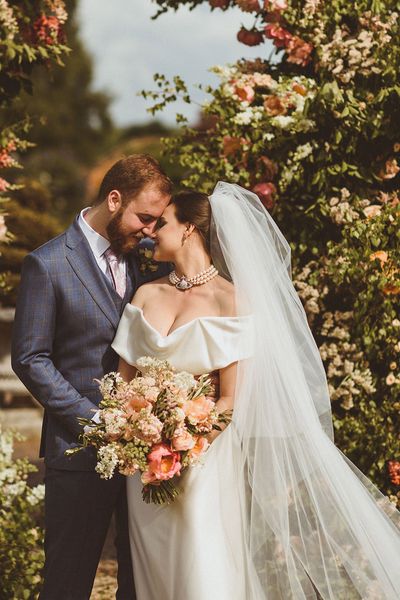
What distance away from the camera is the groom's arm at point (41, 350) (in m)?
3.51

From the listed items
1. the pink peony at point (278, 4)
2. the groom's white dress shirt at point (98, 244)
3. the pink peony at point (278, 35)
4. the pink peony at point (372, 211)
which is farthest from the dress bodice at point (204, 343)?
the pink peony at point (278, 4)

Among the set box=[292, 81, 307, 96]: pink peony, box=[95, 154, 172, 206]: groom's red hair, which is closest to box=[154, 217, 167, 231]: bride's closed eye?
box=[95, 154, 172, 206]: groom's red hair

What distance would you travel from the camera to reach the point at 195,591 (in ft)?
10.9

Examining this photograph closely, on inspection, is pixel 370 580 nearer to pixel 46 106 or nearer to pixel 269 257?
pixel 269 257

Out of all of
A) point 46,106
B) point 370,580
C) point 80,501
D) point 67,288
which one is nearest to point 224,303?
point 67,288

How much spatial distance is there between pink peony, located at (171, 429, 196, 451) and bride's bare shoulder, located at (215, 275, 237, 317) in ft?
1.95

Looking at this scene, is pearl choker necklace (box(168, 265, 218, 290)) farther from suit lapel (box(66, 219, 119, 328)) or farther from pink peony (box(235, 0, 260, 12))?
pink peony (box(235, 0, 260, 12))

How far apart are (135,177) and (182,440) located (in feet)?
4.07

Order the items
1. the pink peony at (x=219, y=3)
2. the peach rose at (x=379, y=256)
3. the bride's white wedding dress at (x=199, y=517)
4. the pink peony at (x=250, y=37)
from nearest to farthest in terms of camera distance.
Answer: the bride's white wedding dress at (x=199, y=517) → the peach rose at (x=379, y=256) → the pink peony at (x=250, y=37) → the pink peony at (x=219, y=3)

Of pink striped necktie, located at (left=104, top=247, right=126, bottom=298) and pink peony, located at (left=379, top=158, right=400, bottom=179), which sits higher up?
pink peony, located at (left=379, top=158, right=400, bottom=179)

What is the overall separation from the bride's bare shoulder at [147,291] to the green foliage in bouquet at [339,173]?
80 centimetres

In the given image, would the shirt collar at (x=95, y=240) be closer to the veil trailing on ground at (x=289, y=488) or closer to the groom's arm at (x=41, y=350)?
the groom's arm at (x=41, y=350)

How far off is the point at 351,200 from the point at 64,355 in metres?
1.62

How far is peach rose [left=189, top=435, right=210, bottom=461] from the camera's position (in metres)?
3.22
